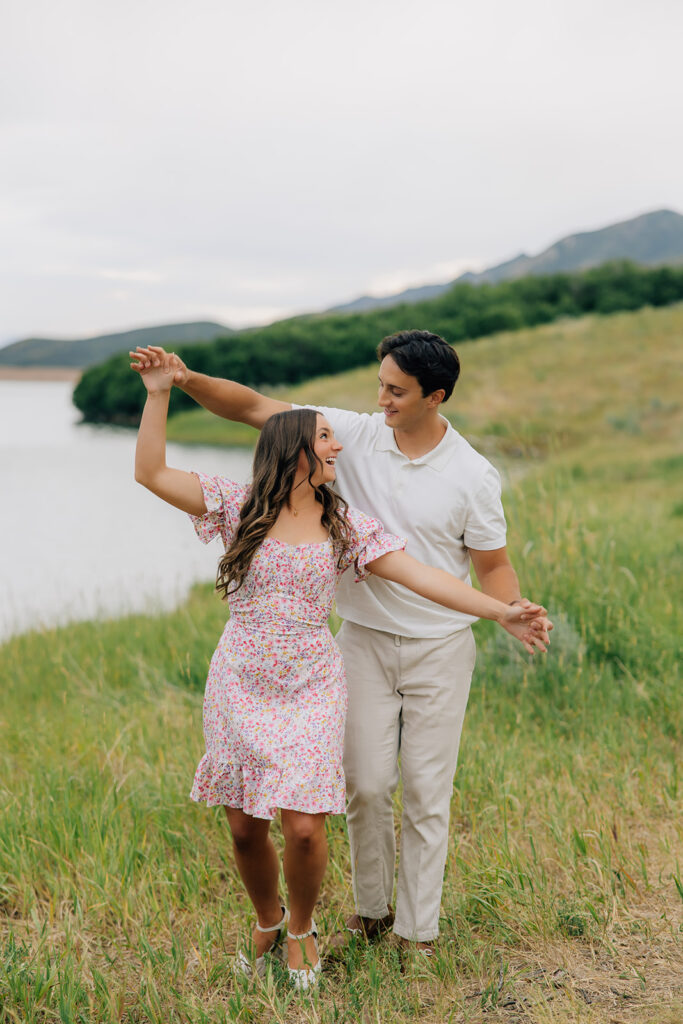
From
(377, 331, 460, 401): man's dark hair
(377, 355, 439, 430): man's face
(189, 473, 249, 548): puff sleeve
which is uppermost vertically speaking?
(377, 331, 460, 401): man's dark hair

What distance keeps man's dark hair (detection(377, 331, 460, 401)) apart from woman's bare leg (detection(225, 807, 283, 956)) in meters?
1.54

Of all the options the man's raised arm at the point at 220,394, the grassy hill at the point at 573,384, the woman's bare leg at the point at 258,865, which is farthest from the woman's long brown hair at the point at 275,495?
the grassy hill at the point at 573,384

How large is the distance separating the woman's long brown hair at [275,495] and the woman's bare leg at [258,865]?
74cm

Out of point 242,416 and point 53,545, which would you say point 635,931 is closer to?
point 242,416

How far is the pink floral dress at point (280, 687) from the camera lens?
273 cm

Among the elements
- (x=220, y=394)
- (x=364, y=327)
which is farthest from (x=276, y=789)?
(x=364, y=327)

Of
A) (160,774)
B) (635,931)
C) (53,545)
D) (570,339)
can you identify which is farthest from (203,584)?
(570,339)

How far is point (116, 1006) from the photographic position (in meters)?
2.65

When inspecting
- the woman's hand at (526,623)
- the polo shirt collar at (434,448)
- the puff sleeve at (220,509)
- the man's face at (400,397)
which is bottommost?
the woman's hand at (526,623)

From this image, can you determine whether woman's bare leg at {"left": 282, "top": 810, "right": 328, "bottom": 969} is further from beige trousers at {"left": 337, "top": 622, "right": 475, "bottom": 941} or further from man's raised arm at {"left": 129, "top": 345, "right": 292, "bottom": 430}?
man's raised arm at {"left": 129, "top": 345, "right": 292, "bottom": 430}

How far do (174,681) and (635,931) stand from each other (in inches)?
147

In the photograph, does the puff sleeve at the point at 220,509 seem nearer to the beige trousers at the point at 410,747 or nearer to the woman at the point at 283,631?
the woman at the point at 283,631

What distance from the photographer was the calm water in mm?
9469

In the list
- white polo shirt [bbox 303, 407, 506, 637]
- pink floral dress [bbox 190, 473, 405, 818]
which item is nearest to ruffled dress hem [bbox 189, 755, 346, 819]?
pink floral dress [bbox 190, 473, 405, 818]
